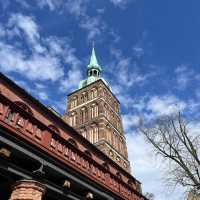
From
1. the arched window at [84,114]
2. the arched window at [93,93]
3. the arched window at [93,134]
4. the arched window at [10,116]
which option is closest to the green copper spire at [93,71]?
the arched window at [93,93]

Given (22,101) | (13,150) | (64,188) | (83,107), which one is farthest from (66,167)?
(83,107)

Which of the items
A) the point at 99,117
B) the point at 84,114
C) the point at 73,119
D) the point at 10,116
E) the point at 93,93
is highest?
the point at 93,93

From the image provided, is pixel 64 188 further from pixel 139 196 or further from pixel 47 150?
pixel 139 196

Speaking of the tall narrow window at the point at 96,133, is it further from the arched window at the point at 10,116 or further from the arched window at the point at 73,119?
the arched window at the point at 10,116

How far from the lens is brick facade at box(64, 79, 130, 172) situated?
4408cm

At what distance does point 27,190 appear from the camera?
21.7 ft

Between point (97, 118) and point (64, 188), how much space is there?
129ft

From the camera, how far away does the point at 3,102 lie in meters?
7.12

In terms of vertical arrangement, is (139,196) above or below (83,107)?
below

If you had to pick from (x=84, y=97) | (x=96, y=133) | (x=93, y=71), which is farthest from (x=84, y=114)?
(x=93, y=71)

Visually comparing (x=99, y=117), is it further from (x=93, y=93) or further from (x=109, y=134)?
(x=93, y=93)

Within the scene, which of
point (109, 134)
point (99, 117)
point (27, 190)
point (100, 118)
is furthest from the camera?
point (99, 117)

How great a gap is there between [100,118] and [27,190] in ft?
132

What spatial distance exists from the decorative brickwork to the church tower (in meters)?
34.9
